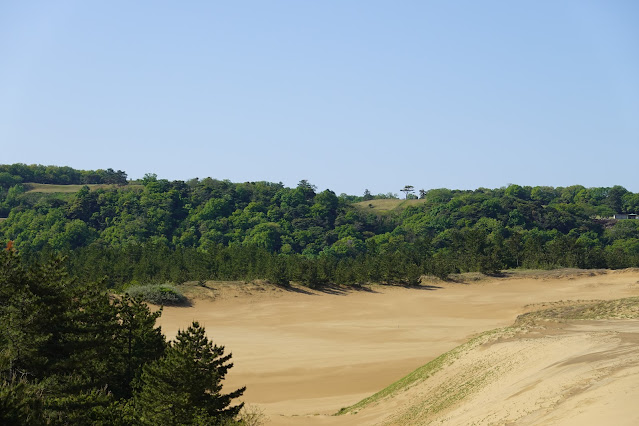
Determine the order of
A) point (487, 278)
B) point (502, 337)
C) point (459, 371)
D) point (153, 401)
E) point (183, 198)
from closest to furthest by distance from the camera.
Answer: point (153, 401), point (459, 371), point (502, 337), point (487, 278), point (183, 198)

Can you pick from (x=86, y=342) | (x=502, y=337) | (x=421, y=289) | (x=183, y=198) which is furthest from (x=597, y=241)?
(x=86, y=342)

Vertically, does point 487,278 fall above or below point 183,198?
below

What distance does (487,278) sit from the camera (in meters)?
83.1

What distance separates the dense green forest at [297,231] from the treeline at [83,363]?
46991 mm

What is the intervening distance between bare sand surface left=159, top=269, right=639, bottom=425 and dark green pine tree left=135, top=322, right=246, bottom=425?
611 centimetres

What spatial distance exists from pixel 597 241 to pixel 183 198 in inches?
2975

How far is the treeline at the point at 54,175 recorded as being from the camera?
159 meters

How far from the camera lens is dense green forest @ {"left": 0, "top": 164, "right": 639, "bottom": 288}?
79438 mm

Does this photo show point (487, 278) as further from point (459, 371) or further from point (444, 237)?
point (459, 371)

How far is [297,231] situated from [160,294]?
72779mm

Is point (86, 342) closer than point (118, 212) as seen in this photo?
Yes

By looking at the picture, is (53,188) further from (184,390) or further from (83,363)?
(184,390)

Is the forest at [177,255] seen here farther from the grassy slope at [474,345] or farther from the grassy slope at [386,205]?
the grassy slope at [474,345]

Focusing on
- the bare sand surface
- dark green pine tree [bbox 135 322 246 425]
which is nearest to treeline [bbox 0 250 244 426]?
dark green pine tree [bbox 135 322 246 425]
